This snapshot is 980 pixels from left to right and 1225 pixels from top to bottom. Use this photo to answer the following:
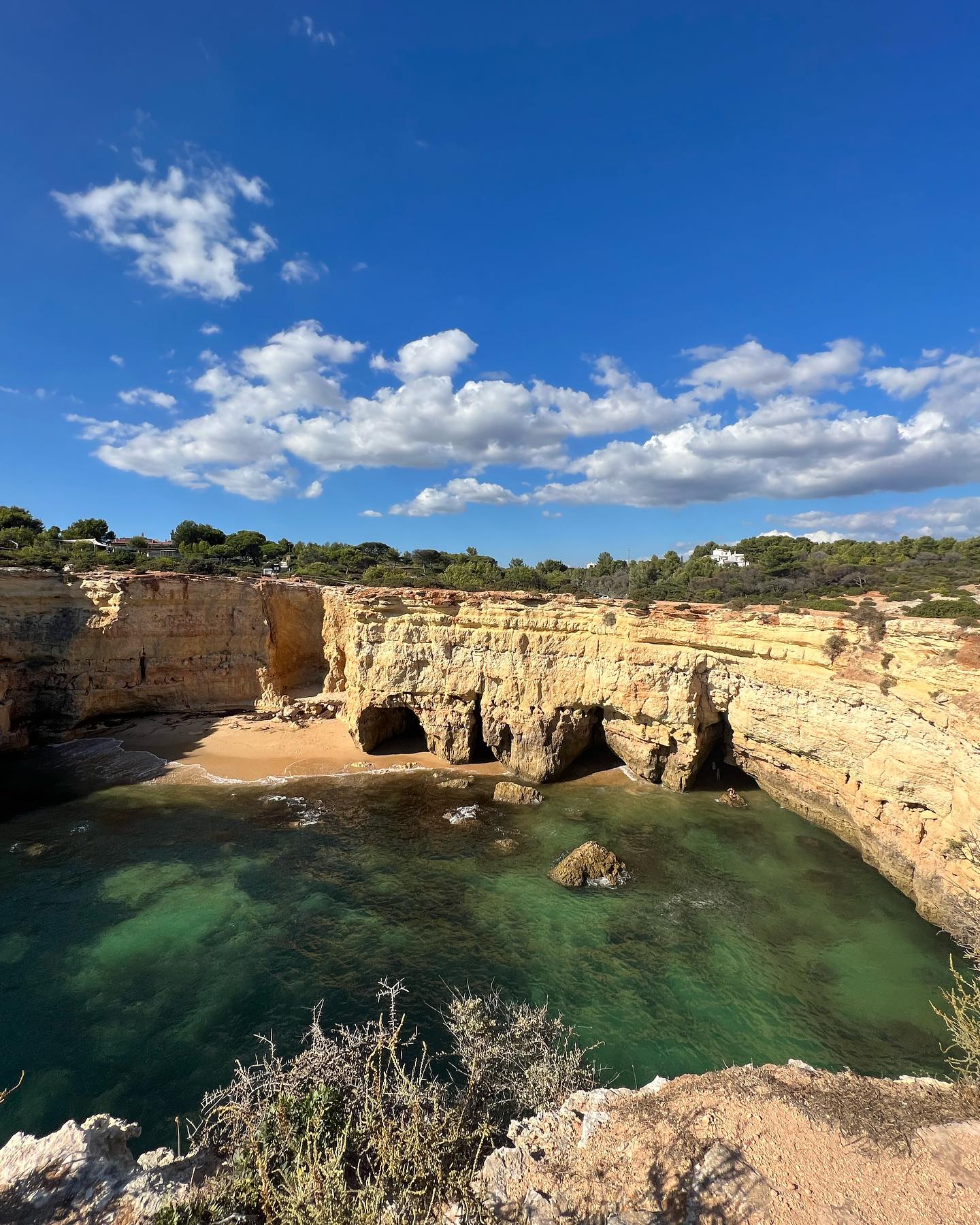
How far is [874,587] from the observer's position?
2375 cm

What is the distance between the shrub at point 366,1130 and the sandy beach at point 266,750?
519 inches

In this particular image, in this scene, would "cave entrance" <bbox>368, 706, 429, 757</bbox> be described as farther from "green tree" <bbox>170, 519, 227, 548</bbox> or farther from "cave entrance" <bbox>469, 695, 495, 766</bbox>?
"green tree" <bbox>170, 519, 227, 548</bbox>

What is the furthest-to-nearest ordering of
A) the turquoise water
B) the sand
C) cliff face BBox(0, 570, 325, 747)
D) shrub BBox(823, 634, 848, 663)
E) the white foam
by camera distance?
cliff face BBox(0, 570, 325, 747) < the sand < the white foam < shrub BBox(823, 634, 848, 663) < the turquoise water

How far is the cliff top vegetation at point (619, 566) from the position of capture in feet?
74.7

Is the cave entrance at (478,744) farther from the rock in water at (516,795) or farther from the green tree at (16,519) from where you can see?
the green tree at (16,519)

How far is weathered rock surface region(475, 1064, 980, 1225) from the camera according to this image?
5.07 metres

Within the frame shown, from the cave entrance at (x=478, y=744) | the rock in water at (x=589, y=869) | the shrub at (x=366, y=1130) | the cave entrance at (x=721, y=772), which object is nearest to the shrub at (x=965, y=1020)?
the shrub at (x=366, y=1130)

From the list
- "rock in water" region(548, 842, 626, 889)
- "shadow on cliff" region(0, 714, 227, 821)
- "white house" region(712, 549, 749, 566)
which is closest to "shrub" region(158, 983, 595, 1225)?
"rock in water" region(548, 842, 626, 889)

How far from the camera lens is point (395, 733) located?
24.9 m

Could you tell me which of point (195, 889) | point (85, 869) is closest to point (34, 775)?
point (85, 869)

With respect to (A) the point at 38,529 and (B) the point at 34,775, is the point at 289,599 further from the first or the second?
(A) the point at 38,529

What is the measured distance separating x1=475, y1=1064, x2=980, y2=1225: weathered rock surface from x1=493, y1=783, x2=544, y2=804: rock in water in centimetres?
1201

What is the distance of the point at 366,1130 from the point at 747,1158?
3.91m

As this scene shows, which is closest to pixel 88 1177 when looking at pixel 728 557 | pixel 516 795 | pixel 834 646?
pixel 516 795
